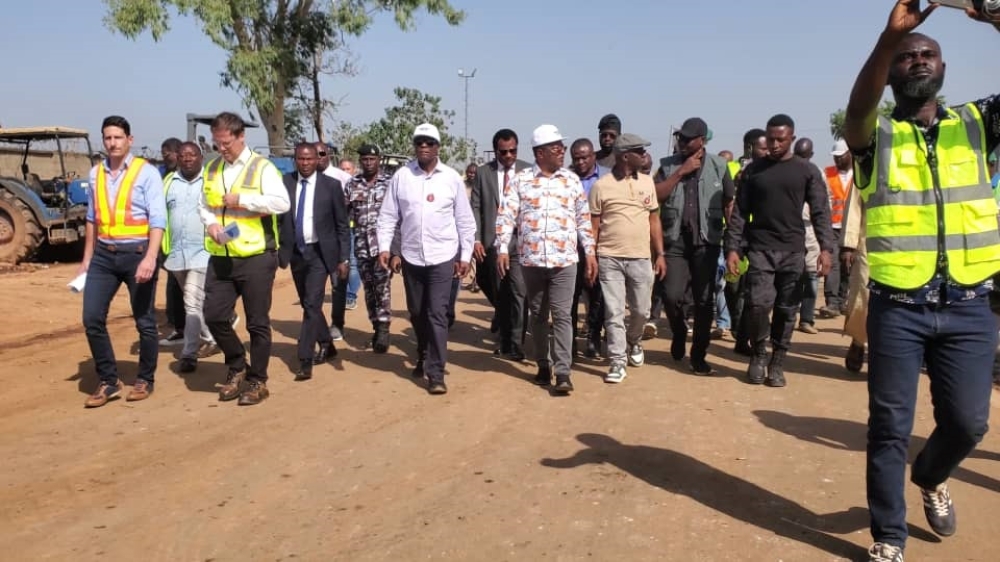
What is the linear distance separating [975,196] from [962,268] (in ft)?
1.00

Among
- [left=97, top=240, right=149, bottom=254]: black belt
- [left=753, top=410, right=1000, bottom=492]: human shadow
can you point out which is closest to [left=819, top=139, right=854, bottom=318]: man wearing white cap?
[left=753, top=410, right=1000, bottom=492]: human shadow

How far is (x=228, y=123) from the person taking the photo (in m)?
6.15

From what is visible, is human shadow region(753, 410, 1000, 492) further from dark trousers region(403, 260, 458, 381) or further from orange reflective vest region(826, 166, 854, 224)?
orange reflective vest region(826, 166, 854, 224)

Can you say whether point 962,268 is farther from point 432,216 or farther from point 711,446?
point 432,216

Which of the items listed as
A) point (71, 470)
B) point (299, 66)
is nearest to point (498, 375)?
point (71, 470)

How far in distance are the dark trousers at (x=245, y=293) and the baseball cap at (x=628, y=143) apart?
2.95 metres

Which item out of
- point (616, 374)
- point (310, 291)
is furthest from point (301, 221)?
point (616, 374)

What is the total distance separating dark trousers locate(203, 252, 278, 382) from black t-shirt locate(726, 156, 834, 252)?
12.4 feet

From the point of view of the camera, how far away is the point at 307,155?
24.5 ft

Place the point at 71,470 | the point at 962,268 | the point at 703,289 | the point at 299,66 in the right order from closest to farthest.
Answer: the point at 962,268, the point at 71,470, the point at 703,289, the point at 299,66

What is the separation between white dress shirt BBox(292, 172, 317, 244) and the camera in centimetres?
734

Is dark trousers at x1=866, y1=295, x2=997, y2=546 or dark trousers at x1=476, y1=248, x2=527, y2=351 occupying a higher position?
dark trousers at x1=866, y1=295, x2=997, y2=546

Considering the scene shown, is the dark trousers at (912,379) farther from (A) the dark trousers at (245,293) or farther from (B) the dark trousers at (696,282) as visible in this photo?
(A) the dark trousers at (245,293)

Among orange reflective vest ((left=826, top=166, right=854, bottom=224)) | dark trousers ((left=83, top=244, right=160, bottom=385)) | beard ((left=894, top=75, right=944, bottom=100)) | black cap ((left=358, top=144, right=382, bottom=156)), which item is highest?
beard ((left=894, top=75, right=944, bottom=100))
